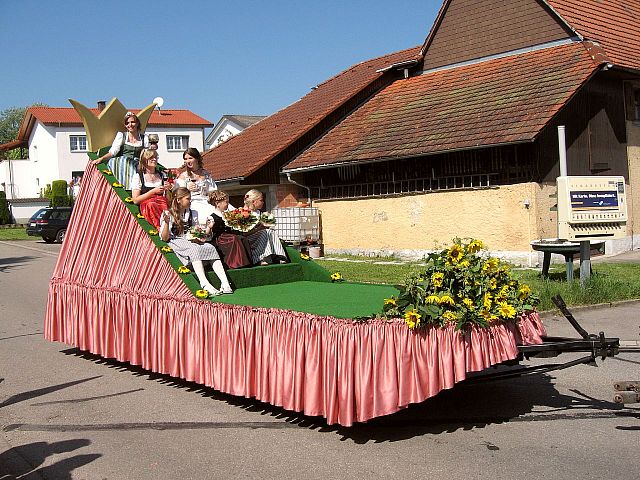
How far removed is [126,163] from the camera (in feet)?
31.5

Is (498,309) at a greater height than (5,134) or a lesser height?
lesser

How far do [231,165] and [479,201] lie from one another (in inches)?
443

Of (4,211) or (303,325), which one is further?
(4,211)

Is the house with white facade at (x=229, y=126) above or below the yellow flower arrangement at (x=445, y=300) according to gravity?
above

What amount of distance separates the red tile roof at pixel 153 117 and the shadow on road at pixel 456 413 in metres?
52.3

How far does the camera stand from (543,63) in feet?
64.3

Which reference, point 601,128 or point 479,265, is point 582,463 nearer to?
point 479,265

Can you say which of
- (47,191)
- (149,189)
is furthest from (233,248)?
(47,191)

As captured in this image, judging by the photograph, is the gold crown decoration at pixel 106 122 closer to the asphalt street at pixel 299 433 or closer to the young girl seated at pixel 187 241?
the young girl seated at pixel 187 241

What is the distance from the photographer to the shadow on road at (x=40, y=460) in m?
5.24

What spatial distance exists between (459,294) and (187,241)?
342 cm

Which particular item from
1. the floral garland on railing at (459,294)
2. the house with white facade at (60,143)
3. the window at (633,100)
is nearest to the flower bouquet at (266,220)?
the floral garland on railing at (459,294)

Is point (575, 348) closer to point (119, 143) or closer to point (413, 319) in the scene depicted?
point (413, 319)

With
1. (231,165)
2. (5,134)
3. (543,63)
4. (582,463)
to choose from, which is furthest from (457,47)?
(5,134)
